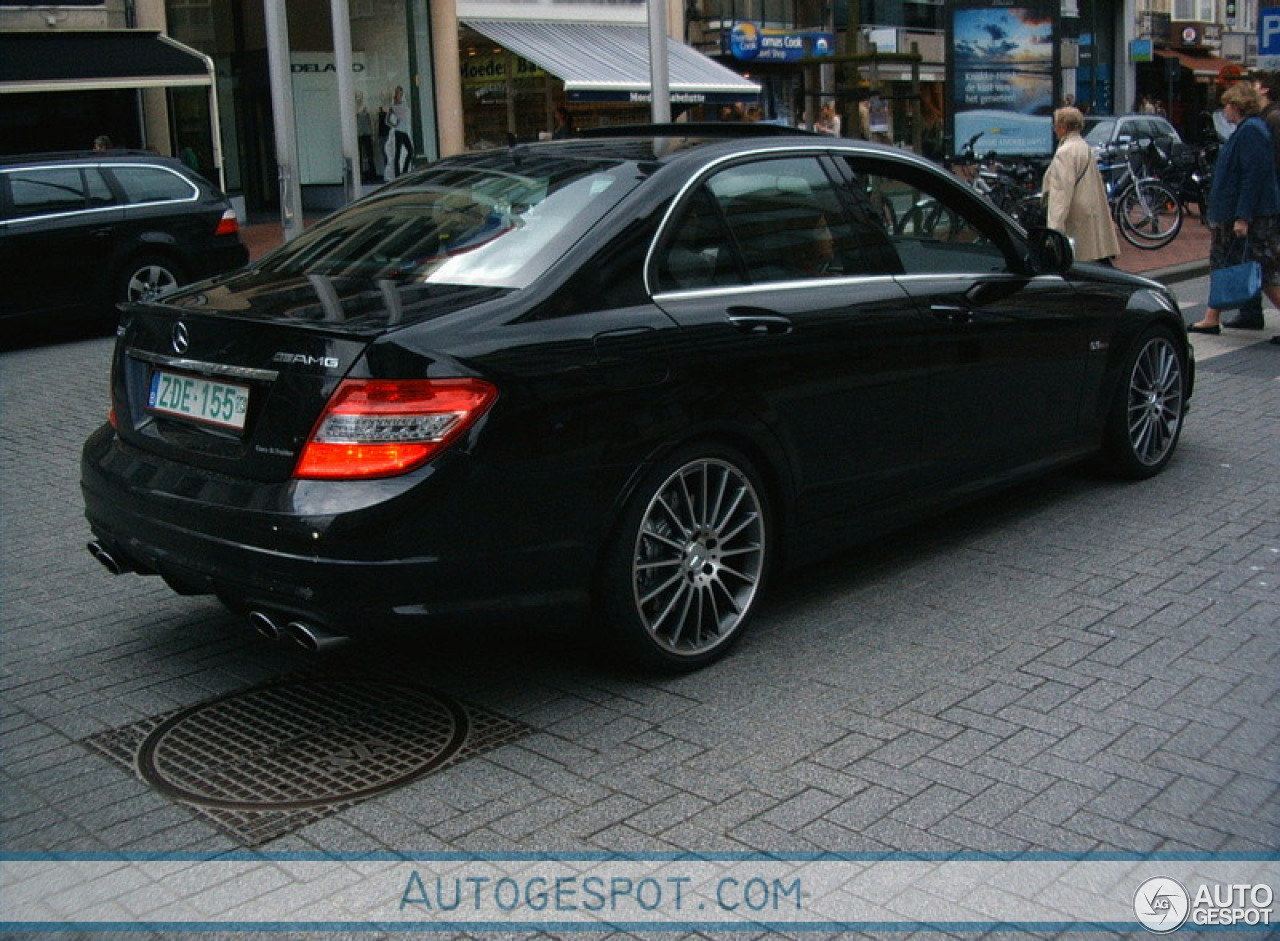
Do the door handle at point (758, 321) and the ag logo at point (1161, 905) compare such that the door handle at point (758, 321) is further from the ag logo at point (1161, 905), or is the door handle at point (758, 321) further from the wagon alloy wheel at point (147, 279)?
the wagon alloy wheel at point (147, 279)

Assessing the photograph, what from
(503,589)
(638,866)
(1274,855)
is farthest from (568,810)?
(1274,855)

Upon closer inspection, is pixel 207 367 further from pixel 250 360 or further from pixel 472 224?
pixel 472 224

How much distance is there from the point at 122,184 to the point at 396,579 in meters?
11.1

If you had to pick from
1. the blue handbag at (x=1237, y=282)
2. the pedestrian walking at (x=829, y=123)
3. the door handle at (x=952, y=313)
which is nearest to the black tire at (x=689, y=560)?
the door handle at (x=952, y=313)

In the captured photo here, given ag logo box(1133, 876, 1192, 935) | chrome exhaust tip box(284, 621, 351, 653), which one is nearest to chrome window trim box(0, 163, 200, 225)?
→ chrome exhaust tip box(284, 621, 351, 653)

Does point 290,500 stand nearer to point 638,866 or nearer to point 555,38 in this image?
point 638,866

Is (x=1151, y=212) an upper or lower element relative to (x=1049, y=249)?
lower

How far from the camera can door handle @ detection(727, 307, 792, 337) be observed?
4949mm

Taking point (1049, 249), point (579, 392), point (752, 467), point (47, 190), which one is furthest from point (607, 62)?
point (579, 392)

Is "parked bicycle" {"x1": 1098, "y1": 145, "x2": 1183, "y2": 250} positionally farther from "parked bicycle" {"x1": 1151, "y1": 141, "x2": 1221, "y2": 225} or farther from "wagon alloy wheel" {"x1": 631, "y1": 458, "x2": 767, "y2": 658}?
"wagon alloy wheel" {"x1": 631, "y1": 458, "x2": 767, "y2": 658}

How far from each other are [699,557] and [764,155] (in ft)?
4.82

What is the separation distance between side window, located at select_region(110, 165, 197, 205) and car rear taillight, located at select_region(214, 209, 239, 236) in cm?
35

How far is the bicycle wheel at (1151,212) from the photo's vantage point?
18500 millimetres

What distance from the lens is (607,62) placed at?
27641mm
